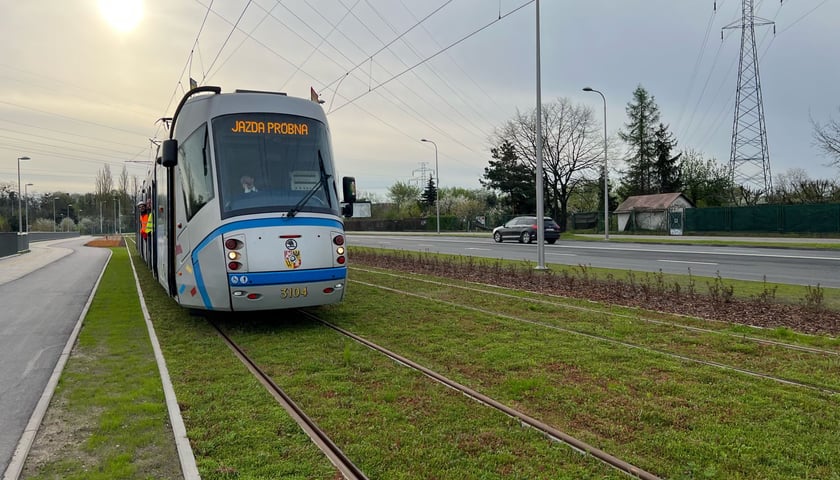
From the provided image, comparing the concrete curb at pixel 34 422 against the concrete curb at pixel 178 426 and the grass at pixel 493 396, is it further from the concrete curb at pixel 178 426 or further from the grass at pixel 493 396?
the concrete curb at pixel 178 426

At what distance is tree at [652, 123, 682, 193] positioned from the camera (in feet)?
236

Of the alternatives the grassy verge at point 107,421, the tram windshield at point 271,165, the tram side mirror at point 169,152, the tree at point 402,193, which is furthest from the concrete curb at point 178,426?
the tree at point 402,193

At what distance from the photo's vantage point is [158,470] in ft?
13.3

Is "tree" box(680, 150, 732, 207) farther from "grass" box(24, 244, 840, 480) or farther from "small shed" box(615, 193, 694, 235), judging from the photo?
"grass" box(24, 244, 840, 480)

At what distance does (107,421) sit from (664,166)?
76294 mm

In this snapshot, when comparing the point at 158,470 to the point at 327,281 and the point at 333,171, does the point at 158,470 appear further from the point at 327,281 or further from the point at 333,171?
the point at 333,171

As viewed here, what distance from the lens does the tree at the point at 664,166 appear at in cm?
7206

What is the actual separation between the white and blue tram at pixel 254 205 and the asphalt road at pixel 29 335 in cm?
208

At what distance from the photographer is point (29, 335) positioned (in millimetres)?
9180

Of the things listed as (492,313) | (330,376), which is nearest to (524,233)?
(492,313)

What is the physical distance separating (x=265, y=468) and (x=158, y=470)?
2.50 ft

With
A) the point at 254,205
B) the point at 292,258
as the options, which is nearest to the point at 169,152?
the point at 254,205

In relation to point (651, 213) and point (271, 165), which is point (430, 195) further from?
point (271, 165)

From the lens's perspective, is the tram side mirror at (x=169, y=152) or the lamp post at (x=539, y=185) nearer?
the tram side mirror at (x=169, y=152)
